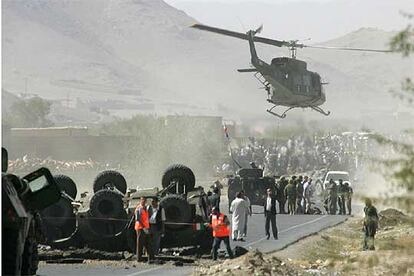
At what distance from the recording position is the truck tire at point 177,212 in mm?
25906

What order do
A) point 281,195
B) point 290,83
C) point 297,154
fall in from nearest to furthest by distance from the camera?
point 281,195
point 290,83
point 297,154

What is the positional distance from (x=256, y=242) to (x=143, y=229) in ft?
20.4

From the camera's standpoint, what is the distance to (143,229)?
81.2 ft

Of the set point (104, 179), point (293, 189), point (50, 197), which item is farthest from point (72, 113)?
point (50, 197)

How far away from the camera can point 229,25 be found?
9788 centimetres

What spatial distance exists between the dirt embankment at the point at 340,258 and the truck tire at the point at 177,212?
1983mm

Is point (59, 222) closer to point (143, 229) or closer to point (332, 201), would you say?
point (143, 229)

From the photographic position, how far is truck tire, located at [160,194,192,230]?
25.9 m

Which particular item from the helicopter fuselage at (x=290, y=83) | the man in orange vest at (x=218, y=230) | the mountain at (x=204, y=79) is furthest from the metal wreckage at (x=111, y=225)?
the mountain at (x=204, y=79)

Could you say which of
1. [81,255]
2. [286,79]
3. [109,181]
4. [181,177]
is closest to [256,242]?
[181,177]

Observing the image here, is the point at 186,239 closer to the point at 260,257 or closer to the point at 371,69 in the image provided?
the point at 260,257

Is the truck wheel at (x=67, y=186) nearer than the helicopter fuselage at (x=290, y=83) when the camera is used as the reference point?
Yes

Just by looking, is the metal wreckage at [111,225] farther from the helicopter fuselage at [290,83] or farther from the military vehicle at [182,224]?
the helicopter fuselage at [290,83]

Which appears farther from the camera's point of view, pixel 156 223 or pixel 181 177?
pixel 181 177
